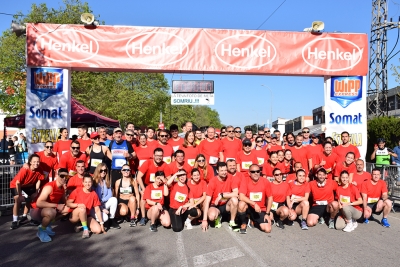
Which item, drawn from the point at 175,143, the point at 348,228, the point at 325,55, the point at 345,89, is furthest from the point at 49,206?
the point at 345,89

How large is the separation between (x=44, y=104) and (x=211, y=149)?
4506mm

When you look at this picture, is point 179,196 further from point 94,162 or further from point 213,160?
point 94,162

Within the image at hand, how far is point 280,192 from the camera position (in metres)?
7.02

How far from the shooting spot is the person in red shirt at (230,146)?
311 inches

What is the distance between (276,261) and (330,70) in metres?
6.32

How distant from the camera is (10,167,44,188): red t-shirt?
6797 mm

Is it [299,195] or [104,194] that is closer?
[104,194]

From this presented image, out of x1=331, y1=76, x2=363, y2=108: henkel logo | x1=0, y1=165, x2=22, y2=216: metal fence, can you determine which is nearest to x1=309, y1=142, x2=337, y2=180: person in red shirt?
x1=331, y1=76, x2=363, y2=108: henkel logo

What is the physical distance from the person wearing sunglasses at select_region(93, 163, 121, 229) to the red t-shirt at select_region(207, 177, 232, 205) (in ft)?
5.93

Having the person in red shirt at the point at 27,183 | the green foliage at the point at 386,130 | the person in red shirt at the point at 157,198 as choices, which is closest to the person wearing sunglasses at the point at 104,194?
the person in red shirt at the point at 157,198

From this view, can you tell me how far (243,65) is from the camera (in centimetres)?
941

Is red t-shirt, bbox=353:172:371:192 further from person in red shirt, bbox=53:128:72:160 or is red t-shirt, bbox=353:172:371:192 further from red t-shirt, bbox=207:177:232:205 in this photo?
person in red shirt, bbox=53:128:72:160

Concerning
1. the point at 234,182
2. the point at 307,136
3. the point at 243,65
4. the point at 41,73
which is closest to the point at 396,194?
the point at 307,136

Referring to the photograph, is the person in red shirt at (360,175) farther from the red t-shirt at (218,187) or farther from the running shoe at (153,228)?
the running shoe at (153,228)
